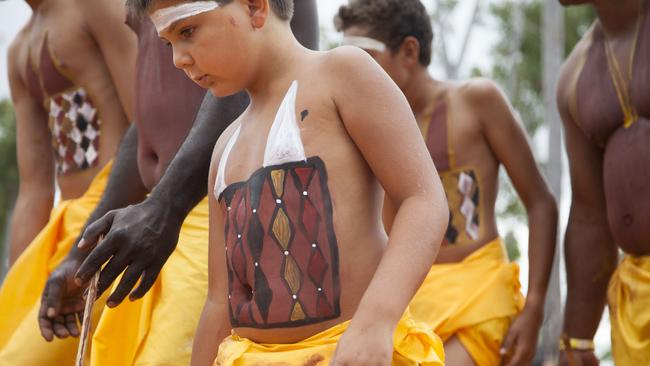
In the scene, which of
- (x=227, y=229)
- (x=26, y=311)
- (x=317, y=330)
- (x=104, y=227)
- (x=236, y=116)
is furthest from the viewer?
(x=26, y=311)

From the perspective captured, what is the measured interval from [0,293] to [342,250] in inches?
82.2

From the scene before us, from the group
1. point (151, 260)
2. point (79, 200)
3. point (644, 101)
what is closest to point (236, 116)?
point (151, 260)

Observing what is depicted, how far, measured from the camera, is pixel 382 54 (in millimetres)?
5008

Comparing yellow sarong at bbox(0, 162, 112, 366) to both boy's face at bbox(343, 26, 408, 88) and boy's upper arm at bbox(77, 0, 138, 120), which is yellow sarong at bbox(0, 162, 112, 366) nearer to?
boy's upper arm at bbox(77, 0, 138, 120)

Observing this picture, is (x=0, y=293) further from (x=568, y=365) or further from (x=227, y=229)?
(x=568, y=365)

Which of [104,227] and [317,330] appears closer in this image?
[317,330]

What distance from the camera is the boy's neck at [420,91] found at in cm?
498

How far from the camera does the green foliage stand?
2608 centimetres

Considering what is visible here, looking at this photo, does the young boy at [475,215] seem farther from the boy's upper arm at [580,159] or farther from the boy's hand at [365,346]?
the boy's hand at [365,346]

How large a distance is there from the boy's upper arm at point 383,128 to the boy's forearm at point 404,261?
0.06 metres

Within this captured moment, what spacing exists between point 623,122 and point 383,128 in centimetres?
202

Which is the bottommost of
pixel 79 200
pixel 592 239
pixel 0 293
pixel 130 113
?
pixel 592 239

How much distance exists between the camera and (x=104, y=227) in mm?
2908

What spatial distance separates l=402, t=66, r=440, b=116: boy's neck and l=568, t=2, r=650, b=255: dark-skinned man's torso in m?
0.72
